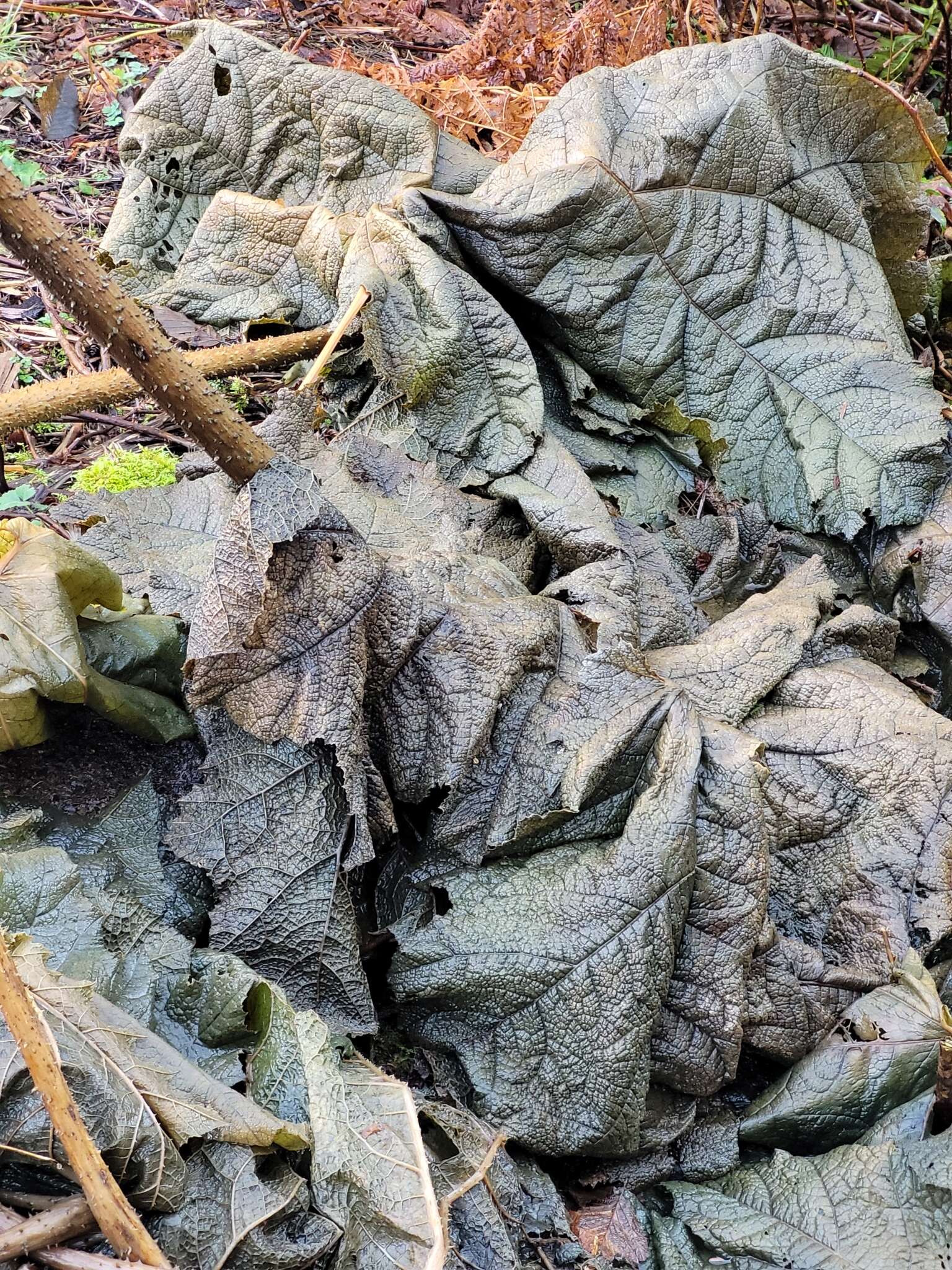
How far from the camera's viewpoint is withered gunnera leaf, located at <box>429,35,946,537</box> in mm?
2754

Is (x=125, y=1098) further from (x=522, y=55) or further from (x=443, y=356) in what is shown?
(x=522, y=55)

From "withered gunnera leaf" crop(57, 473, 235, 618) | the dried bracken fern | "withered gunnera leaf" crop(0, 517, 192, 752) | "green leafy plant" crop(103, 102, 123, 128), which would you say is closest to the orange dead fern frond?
the dried bracken fern

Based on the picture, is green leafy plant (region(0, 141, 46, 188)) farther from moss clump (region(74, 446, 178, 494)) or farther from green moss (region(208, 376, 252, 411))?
moss clump (region(74, 446, 178, 494))

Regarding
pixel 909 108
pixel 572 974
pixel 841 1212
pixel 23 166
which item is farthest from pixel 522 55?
pixel 841 1212

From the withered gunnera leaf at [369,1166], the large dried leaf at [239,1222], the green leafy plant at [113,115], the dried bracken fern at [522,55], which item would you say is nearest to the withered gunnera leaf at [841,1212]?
the withered gunnera leaf at [369,1166]

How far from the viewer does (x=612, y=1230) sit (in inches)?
73.3

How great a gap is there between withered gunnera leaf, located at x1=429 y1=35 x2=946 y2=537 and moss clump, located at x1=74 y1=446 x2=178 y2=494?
36.6 inches

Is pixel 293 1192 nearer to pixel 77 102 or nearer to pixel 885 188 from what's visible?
pixel 885 188

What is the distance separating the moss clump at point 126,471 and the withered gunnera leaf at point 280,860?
76cm

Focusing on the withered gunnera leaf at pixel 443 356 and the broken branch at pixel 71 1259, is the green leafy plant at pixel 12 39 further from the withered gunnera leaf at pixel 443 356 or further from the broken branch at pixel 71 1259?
the broken branch at pixel 71 1259

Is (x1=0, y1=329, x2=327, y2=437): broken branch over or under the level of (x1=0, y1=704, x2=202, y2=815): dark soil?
over

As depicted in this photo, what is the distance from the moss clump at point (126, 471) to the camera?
257 centimetres

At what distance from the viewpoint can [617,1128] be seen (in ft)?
6.21

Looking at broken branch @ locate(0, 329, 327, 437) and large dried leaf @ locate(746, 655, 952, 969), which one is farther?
broken branch @ locate(0, 329, 327, 437)
